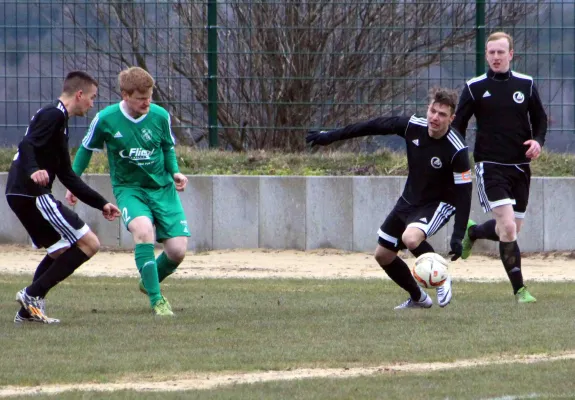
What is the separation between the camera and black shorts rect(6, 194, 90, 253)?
8.52 meters

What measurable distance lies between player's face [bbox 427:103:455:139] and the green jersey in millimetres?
1855

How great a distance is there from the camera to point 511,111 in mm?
9898

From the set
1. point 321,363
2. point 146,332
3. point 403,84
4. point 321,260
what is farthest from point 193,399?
point 403,84

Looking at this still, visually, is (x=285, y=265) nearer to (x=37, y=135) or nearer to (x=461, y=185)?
(x=461, y=185)

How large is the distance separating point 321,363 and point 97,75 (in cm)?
945

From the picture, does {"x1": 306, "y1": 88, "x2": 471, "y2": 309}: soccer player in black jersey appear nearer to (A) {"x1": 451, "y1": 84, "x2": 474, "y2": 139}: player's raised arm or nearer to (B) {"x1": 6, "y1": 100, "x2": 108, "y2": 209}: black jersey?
(A) {"x1": 451, "y1": 84, "x2": 474, "y2": 139}: player's raised arm

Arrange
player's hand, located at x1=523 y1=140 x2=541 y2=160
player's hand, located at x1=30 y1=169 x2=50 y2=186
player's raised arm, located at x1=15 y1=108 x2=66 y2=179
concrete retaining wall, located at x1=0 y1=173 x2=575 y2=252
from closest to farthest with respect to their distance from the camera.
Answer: player's hand, located at x1=30 y1=169 x2=50 y2=186 → player's raised arm, located at x1=15 y1=108 x2=66 y2=179 → player's hand, located at x1=523 y1=140 x2=541 y2=160 → concrete retaining wall, located at x1=0 y1=173 x2=575 y2=252

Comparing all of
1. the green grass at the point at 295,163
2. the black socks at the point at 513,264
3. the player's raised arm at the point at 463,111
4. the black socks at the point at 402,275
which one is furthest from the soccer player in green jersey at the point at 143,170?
the green grass at the point at 295,163

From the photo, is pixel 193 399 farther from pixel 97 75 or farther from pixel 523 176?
pixel 97 75

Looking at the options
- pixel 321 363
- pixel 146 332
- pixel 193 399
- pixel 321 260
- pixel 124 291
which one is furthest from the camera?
pixel 321 260

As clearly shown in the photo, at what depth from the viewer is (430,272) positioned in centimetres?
886

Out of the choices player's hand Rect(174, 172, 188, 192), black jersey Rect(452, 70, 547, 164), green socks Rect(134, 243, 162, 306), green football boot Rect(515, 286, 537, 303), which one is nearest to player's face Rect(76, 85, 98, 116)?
player's hand Rect(174, 172, 188, 192)

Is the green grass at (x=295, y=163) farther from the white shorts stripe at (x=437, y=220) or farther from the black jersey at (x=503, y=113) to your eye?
the white shorts stripe at (x=437, y=220)

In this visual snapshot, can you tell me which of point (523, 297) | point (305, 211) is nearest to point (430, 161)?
point (523, 297)
